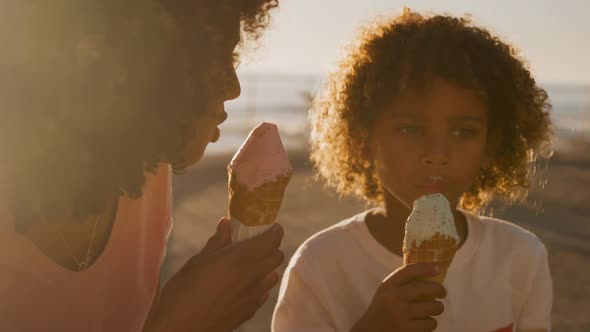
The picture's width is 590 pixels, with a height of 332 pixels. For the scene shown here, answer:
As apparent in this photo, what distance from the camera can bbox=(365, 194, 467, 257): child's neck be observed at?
356 cm

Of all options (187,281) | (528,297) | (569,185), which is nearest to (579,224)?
(569,185)

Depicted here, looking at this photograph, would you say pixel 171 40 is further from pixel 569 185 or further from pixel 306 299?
pixel 569 185

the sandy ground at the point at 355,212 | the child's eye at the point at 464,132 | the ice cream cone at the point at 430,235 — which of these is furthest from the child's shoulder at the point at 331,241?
the sandy ground at the point at 355,212

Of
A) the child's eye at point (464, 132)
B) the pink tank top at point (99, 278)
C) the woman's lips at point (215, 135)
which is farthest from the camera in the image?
the child's eye at point (464, 132)

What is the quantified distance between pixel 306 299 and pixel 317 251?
0.20m

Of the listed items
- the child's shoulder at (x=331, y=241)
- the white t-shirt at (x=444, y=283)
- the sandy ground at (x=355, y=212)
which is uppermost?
the child's shoulder at (x=331, y=241)

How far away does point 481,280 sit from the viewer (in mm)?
3510

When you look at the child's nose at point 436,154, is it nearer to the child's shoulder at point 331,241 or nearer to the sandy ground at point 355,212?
the child's shoulder at point 331,241

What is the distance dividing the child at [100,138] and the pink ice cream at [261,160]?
0.13m

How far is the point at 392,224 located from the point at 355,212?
7476mm

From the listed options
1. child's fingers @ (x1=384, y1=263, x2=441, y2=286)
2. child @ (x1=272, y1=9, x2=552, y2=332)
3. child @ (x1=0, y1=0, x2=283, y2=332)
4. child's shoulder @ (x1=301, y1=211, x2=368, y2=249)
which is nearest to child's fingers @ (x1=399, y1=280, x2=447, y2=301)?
child's fingers @ (x1=384, y1=263, x2=441, y2=286)

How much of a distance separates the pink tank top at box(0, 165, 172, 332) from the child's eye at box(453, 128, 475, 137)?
1.10 metres

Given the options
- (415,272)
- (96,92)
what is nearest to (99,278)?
(96,92)

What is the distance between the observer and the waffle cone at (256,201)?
274 centimetres
